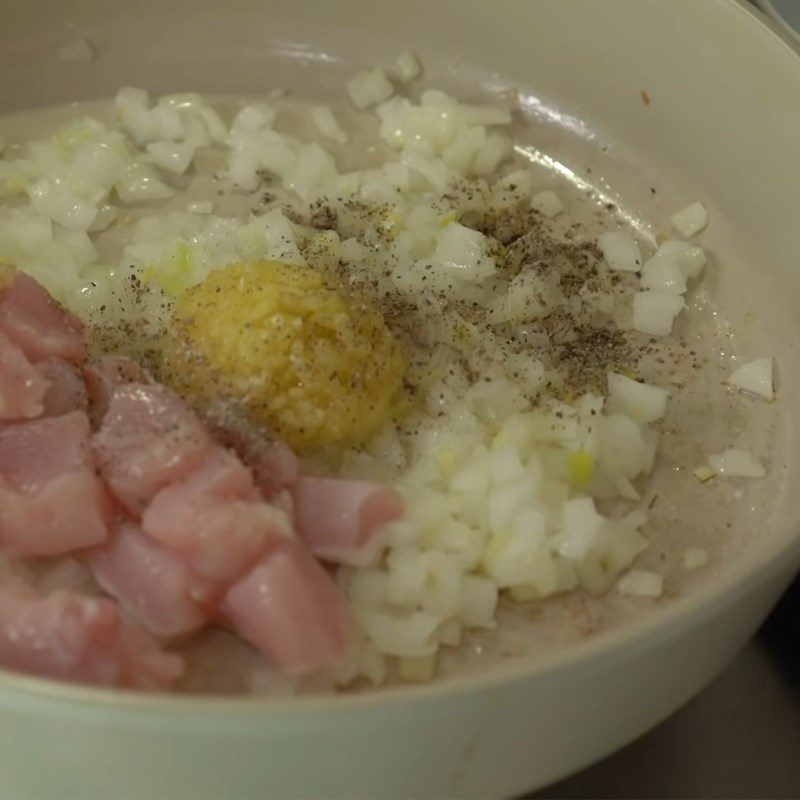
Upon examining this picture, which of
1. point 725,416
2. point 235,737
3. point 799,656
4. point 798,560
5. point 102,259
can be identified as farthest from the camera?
point 102,259

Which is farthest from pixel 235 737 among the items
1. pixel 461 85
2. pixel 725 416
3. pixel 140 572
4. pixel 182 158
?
pixel 461 85

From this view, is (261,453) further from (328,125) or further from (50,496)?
(328,125)

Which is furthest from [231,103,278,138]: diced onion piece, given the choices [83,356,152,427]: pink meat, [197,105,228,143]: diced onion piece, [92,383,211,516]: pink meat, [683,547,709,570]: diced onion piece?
[683,547,709,570]: diced onion piece

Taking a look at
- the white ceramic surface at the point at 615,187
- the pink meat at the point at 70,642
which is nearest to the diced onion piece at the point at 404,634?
the white ceramic surface at the point at 615,187

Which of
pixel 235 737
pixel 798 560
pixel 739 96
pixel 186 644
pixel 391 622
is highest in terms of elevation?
pixel 739 96

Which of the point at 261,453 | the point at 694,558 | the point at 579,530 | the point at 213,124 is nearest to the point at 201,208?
the point at 213,124

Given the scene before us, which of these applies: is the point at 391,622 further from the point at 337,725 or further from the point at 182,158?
the point at 182,158
